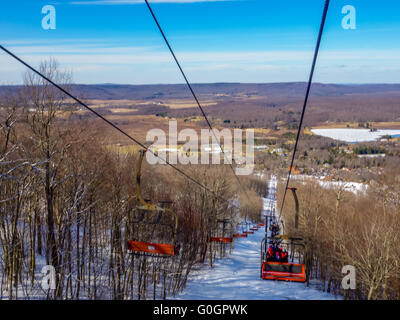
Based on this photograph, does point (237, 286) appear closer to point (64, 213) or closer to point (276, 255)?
point (64, 213)

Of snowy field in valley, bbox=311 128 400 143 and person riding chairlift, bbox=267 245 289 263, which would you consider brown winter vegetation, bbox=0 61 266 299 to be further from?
snowy field in valley, bbox=311 128 400 143

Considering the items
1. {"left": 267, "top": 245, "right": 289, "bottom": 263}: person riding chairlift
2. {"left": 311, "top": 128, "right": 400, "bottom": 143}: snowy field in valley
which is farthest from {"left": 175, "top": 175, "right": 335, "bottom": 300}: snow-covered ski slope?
{"left": 311, "top": 128, "right": 400, "bottom": 143}: snowy field in valley

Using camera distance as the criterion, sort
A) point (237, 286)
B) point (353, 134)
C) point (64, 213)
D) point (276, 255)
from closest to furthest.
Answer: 1. point (276, 255)
2. point (64, 213)
3. point (237, 286)
4. point (353, 134)

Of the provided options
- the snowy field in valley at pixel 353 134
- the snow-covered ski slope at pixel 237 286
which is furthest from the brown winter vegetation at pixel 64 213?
the snowy field in valley at pixel 353 134

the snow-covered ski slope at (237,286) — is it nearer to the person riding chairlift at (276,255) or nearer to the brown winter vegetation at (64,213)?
the brown winter vegetation at (64,213)

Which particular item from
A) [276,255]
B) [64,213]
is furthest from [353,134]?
[276,255]
